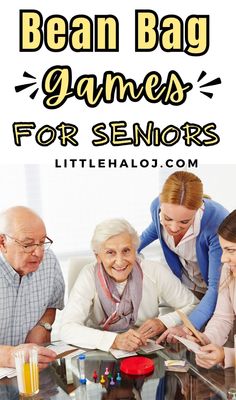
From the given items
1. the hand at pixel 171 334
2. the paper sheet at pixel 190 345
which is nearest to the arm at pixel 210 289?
the hand at pixel 171 334

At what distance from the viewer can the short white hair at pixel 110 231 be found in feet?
8.22

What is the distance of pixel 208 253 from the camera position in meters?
2.66

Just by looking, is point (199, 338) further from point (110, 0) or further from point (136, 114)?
point (110, 0)

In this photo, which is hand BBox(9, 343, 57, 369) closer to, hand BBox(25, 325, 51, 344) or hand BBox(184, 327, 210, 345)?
hand BBox(25, 325, 51, 344)

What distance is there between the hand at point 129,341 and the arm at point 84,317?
0.08 feet

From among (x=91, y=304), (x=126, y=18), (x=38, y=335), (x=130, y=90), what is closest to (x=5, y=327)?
(x=38, y=335)

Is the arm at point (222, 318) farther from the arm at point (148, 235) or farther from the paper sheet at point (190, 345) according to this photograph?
the arm at point (148, 235)

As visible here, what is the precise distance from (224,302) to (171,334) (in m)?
0.28

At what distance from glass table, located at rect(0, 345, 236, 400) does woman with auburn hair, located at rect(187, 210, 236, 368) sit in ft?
0.39

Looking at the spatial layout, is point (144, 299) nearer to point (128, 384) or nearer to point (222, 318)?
point (222, 318)

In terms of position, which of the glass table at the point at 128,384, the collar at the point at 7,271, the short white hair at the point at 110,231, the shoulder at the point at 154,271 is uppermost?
the short white hair at the point at 110,231

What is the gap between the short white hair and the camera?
251 cm

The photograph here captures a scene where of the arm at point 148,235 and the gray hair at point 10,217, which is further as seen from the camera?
the arm at point 148,235

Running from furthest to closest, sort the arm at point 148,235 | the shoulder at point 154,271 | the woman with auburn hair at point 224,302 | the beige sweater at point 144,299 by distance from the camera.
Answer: the arm at point 148,235, the shoulder at point 154,271, the beige sweater at point 144,299, the woman with auburn hair at point 224,302
